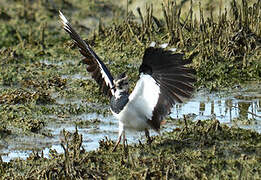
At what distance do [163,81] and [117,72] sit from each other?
13.9 feet

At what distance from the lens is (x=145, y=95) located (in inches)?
262

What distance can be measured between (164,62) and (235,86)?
343cm

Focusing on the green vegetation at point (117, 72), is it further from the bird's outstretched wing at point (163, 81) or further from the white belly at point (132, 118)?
the bird's outstretched wing at point (163, 81)

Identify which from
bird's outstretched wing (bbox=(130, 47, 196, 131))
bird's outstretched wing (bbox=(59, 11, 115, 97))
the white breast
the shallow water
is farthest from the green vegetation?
bird's outstretched wing (bbox=(59, 11, 115, 97))

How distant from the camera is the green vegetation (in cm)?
636

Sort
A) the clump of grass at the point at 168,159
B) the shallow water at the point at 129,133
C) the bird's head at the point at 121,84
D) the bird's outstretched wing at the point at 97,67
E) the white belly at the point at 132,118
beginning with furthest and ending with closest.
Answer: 1. the shallow water at the point at 129,133
2. the bird's outstretched wing at the point at 97,67
3. the bird's head at the point at 121,84
4. the white belly at the point at 132,118
5. the clump of grass at the point at 168,159

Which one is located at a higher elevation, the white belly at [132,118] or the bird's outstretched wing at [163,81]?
the bird's outstretched wing at [163,81]

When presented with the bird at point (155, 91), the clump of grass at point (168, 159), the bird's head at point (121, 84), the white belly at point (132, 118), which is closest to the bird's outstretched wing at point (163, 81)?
the bird at point (155, 91)

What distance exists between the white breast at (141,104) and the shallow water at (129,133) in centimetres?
83

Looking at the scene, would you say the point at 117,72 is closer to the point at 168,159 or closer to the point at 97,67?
the point at 97,67

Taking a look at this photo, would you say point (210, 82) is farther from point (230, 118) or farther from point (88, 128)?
point (88, 128)

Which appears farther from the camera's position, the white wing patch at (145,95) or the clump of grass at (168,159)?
the white wing patch at (145,95)

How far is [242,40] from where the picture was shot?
10484 mm

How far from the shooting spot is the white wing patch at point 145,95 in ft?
21.6
